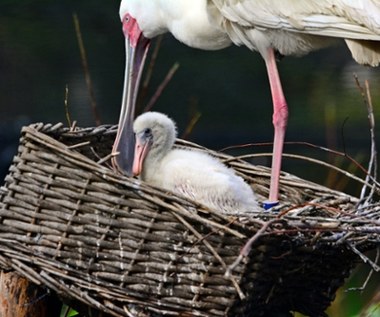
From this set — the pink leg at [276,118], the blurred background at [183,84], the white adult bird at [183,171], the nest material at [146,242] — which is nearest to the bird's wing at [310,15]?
the pink leg at [276,118]

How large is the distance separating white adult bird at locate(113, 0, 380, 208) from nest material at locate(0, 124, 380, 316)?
1.93 feet

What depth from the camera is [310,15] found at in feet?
14.6

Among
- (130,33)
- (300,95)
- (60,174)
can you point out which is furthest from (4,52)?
(60,174)

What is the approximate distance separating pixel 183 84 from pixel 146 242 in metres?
3.84

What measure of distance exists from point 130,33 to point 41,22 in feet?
8.30

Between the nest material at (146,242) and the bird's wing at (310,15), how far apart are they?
2.25 ft

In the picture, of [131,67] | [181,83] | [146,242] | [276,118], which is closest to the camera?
[146,242]

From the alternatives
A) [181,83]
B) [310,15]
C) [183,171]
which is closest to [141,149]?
[183,171]

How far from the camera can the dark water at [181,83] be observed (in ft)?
24.2

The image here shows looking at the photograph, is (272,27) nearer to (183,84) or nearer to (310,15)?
(310,15)

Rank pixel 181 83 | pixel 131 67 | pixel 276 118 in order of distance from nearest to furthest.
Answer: pixel 276 118
pixel 131 67
pixel 181 83

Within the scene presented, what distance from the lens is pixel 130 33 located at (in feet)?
16.5

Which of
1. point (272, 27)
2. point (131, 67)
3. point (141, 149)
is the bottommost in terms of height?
point (141, 149)

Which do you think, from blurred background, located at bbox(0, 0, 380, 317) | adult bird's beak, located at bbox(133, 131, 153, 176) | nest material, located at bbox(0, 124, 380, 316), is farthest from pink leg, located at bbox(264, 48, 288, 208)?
blurred background, located at bbox(0, 0, 380, 317)
